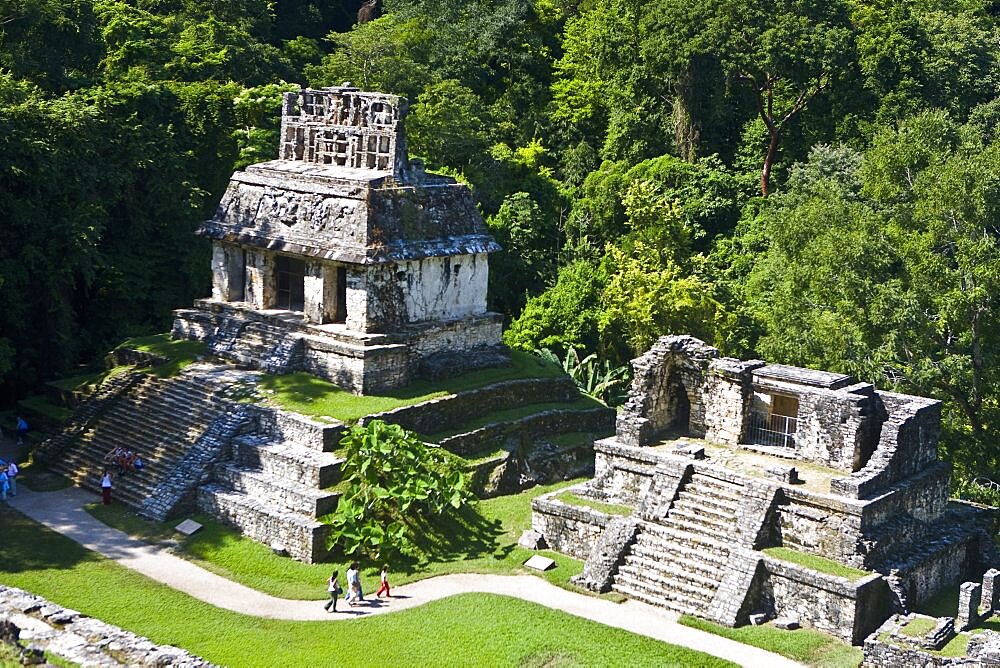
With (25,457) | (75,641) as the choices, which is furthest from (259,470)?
(75,641)

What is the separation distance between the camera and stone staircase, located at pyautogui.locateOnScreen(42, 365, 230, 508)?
2695 centimetres

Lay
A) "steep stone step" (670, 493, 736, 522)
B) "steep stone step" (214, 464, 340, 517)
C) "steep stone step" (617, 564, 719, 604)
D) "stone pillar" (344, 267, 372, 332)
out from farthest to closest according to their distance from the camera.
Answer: "stone pillar" (344, 267, 372, 332), "steep stone step" (214, 464, 340, 517), "steep stone step" (670, 493, 736, 522), "steep stone step" (617, 564, 719, 604)

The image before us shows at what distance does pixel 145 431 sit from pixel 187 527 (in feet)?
11.3

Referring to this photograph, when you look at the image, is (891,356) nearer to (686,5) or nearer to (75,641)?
(686,5)

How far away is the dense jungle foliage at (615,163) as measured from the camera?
1192 inches

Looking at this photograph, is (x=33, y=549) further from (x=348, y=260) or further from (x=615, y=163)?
(x=615, y=163)

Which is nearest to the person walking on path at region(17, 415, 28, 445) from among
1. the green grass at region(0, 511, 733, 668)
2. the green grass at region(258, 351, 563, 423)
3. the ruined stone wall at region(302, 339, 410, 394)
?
the green grass at region(258, 351, 563, 423)

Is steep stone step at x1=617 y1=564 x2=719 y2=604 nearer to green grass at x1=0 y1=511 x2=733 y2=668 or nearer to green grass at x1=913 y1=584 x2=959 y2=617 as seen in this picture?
green grass at x1=0 y1=511 x2=733 y2=668

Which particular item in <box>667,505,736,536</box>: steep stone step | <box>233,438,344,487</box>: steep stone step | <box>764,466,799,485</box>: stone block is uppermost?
<box>764,466,799,485</box>: stone block

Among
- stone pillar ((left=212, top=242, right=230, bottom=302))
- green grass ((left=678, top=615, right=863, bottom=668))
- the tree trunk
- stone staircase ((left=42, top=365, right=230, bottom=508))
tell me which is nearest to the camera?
green grass ((left=678, top=615, right=863, bottom=668))

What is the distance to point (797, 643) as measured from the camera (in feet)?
70.8

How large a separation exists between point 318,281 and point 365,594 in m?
8.06

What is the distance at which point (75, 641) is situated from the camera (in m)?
18.5

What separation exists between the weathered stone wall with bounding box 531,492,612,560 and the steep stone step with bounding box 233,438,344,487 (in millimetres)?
3607
